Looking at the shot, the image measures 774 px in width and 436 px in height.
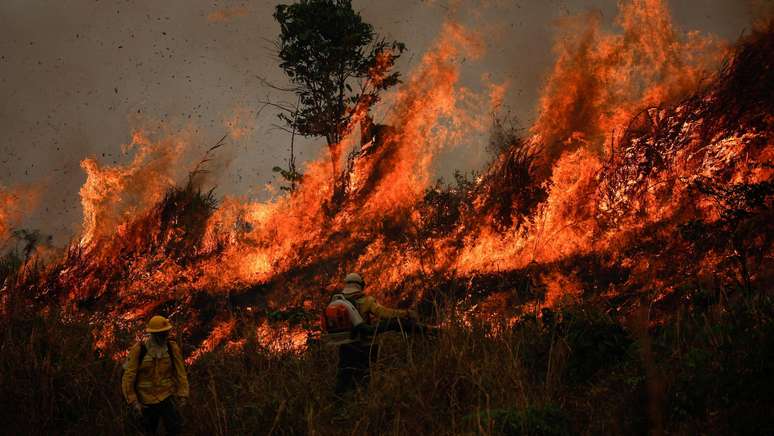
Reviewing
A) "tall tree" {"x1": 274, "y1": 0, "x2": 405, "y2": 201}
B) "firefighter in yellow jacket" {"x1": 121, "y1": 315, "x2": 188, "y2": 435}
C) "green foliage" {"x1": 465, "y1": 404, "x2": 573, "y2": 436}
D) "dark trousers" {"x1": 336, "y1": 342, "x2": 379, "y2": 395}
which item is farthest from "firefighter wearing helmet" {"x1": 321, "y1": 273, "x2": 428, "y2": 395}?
"tall tree" {"x1": 274, "y1": 0, "x2": 405, "y2": 201}

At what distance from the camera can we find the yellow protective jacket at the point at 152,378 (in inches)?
239

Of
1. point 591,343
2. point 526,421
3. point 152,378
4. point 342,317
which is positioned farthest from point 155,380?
point 591,343

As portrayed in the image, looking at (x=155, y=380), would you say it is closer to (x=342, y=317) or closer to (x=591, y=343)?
(x=342, y=317)

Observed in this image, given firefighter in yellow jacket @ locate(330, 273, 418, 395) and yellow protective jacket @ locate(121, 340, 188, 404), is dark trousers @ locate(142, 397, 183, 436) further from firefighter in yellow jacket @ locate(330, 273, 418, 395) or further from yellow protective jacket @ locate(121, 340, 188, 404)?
firefighter in yellow jacket @ locate(330, 273, 418, 395)

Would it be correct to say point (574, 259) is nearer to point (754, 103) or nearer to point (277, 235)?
point (754, 103)

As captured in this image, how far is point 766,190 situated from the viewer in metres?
9.27

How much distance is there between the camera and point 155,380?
6.16 m

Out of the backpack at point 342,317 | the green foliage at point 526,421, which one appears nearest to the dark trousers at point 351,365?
the backpack at point 342,317

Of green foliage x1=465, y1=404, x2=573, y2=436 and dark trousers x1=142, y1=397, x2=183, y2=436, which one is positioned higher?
dark trousers x1=142, y1=397, x2=183, y2=436

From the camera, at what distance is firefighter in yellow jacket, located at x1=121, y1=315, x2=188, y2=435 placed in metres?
6.09

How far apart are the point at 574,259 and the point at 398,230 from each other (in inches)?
279

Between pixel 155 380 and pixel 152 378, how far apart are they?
1.5 inches

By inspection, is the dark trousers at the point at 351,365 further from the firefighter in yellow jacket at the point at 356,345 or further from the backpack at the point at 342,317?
the backpack at the point at 342,317

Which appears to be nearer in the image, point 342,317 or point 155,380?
point 155,380
